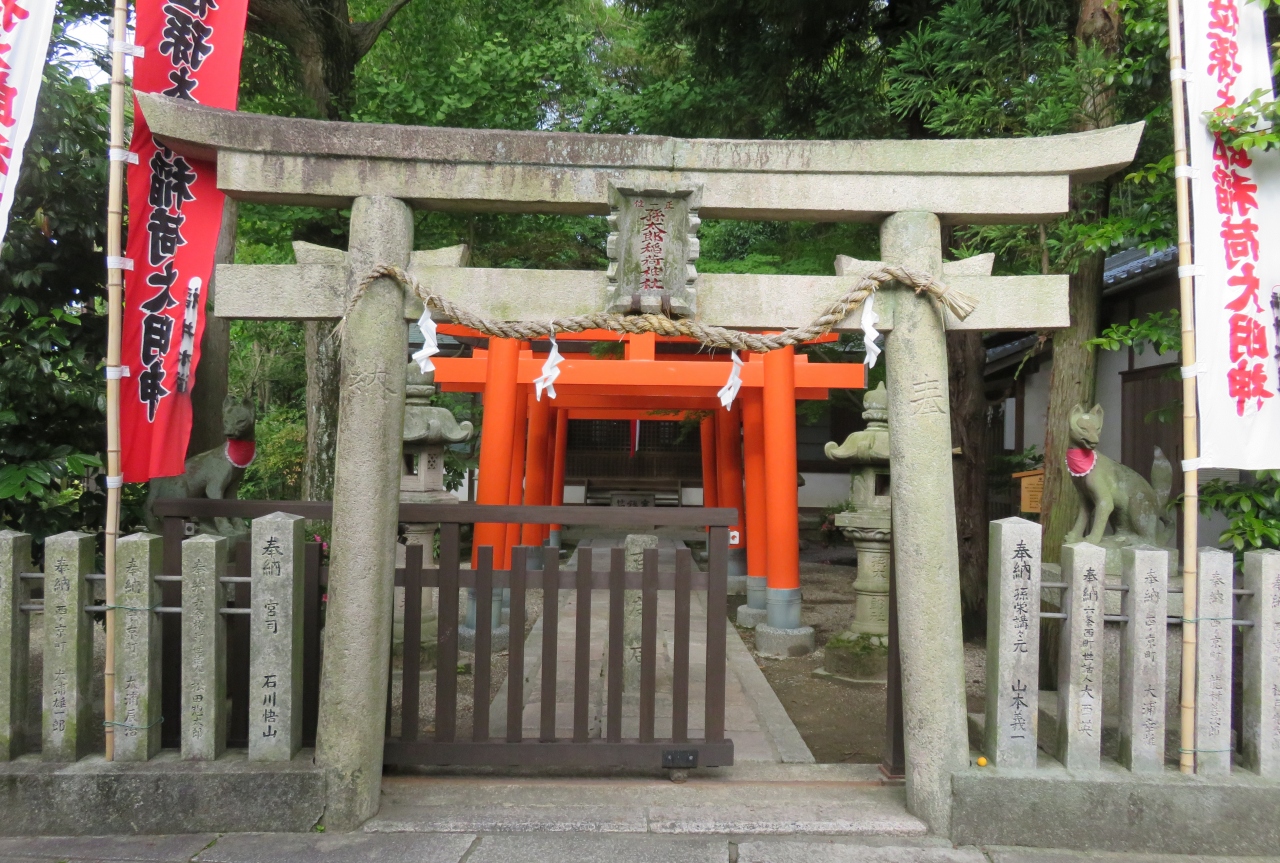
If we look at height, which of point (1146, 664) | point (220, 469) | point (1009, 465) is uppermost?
point (1009, 465)

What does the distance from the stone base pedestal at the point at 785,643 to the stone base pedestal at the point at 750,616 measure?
87 cm

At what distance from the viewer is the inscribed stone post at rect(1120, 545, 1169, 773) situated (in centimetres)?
365

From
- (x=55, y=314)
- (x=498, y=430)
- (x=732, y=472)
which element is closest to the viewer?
(x=55, y=314)

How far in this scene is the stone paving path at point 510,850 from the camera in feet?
11.0

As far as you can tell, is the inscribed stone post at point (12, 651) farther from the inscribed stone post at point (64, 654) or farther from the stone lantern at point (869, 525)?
the stone lantern at point (869, 525)

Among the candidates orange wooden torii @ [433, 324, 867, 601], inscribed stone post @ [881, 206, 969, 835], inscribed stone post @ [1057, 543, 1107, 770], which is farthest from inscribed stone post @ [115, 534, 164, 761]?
inscribed stone post @ [1057, 543, 1107, 770]

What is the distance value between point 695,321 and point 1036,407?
1054cm

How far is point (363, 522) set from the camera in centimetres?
366

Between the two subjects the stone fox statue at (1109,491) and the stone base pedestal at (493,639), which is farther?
the stone base pedestal at (493,639)

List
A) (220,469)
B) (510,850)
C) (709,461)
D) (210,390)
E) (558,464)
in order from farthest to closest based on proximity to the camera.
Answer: (558,464)
(709,461)
(210,390)
(220,469)
(510,850)

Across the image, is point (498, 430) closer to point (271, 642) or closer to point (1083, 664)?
point (271, 642)

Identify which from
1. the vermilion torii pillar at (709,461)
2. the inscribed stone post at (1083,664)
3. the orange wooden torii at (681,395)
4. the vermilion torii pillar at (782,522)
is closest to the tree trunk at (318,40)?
the orange wooden torii at (681,395)

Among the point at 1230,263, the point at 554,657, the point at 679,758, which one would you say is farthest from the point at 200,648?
the point at 1230,263

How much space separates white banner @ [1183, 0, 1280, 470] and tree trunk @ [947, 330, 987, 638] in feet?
15.2
